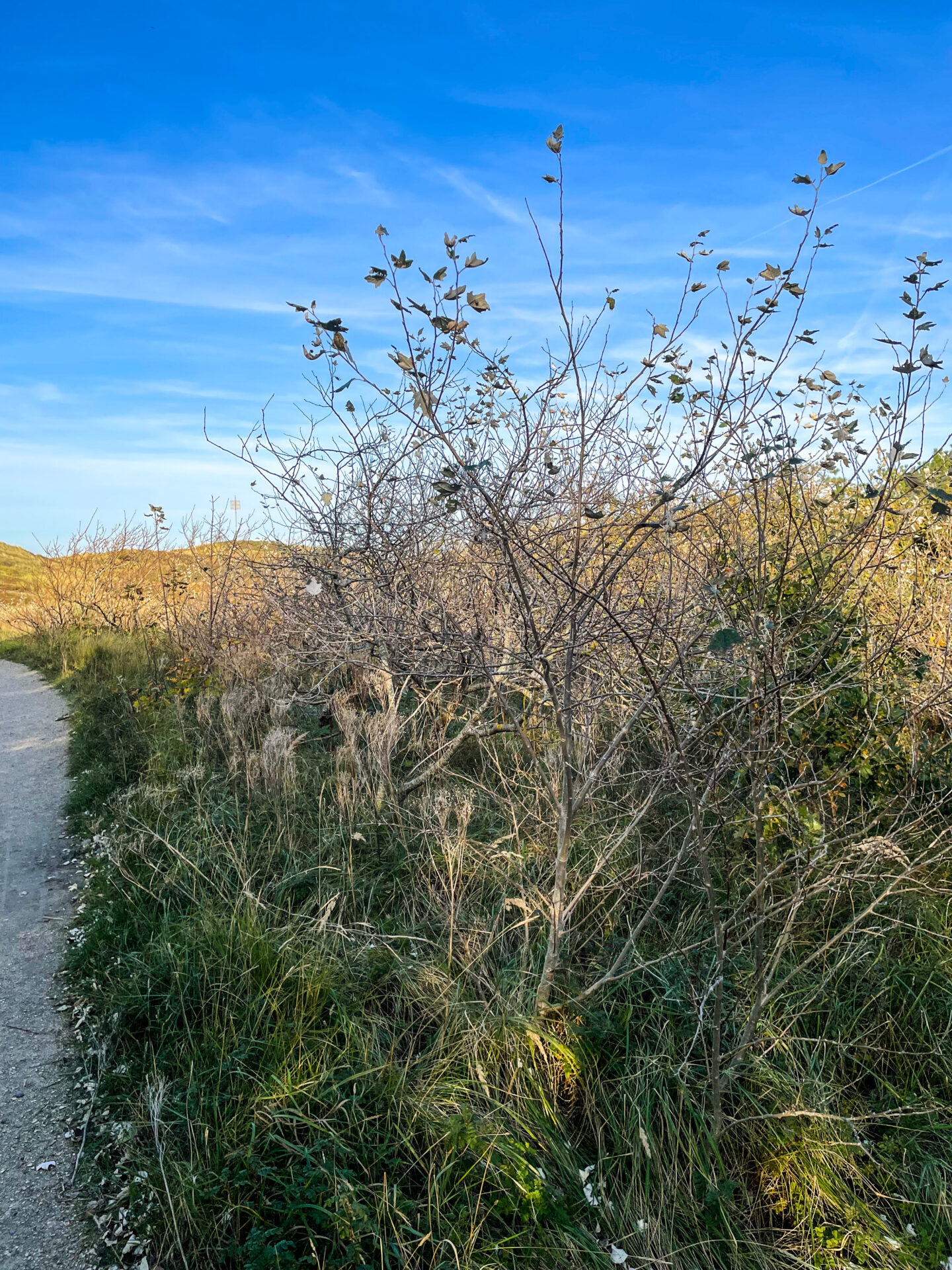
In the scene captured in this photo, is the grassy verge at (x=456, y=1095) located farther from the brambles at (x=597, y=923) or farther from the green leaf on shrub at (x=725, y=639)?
the green leaf on shrub at (x=725, y=639)

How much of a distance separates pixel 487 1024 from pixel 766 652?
1.67 m

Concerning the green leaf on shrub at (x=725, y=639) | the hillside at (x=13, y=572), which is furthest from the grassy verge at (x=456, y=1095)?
the hillside at (x=13, y=572)

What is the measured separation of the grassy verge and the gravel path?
13cm

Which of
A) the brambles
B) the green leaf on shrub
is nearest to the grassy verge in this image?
the brambles

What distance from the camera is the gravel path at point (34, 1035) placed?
2412 millimetres

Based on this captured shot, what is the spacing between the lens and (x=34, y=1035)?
10.5 ft

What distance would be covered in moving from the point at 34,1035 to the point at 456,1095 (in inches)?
74.8

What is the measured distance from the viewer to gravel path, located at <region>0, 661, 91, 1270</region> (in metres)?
2.41

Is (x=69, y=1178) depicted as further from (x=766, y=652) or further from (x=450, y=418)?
(x=450, y=418)

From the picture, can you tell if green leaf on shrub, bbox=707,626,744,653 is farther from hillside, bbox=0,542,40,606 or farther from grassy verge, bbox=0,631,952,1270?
hillside, bbox=0,542,40,606

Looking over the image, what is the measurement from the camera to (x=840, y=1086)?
279 cm

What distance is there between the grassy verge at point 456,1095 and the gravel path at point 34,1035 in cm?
13

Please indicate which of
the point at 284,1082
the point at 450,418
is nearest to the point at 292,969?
the point at 284,1082

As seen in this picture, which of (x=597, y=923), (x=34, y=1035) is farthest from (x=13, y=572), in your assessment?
(x=597, y=923)
